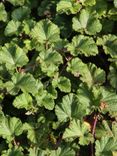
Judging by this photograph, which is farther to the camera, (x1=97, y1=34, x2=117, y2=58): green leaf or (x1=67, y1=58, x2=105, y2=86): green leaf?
(x1=97, y1=34, x2=117, y2=58): green leaf

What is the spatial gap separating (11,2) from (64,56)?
72 centimetres

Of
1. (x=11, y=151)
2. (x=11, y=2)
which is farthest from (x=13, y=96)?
(x=11, y=2)

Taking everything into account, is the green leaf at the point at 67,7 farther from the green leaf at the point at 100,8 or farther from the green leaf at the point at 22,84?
the green leaf at the point at 22,84

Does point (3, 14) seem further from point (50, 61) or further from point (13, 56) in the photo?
point (50, 61)

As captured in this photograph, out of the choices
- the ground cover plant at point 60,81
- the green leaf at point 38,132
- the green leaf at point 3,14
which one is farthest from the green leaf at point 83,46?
the green leaf at point 3,14

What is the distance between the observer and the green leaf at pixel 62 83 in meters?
2.66

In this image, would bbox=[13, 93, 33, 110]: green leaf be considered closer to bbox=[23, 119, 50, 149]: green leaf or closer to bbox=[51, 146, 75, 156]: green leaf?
bbox=[23, 119, 50, 149]: green leaf

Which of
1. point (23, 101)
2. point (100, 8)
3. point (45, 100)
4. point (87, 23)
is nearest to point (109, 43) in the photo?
point (87, 23)

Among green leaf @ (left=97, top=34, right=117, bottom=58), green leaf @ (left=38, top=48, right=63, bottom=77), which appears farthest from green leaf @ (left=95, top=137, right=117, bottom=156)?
green leaf @ (left=97, top=34, right=117, bottom=58)

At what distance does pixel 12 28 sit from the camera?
304 cm

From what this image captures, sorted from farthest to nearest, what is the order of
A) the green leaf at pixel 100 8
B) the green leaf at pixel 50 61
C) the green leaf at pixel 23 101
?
the green leaf at pixel 100 8 < the green leaf at pixel 50 61 < the green leaf at pixel 23 101

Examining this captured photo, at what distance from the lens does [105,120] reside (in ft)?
8.55

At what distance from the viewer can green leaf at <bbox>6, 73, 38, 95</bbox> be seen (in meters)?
2.59

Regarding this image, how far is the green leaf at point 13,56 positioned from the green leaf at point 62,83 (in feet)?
0.78
